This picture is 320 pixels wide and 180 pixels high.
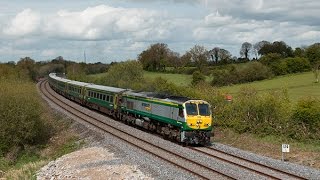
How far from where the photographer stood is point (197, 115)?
1091 inches

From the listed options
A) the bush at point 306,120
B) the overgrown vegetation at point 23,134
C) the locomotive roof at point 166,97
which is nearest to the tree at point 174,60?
the locomotive roof at point 166,97

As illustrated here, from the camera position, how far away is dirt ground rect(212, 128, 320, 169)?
23312 mm

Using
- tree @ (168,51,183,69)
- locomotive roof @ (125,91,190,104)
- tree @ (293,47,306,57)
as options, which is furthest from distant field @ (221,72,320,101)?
tree @ (168,51,183,69)

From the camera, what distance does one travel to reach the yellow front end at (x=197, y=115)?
27.4m

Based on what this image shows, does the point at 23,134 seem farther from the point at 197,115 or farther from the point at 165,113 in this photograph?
the point at 197,115

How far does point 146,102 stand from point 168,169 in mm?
12797

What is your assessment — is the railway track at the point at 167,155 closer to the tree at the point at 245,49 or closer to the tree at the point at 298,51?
the tree at the point at 298,51

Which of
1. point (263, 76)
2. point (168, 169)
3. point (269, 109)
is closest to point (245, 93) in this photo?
point (269, 109)

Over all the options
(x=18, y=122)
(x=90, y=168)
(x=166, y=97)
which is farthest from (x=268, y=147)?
(x=18, y=122)

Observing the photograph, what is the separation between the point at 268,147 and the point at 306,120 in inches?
137

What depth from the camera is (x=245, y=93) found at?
35500mm

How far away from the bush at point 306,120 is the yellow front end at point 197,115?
569 centimetres

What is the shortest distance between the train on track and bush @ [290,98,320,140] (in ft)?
18.5

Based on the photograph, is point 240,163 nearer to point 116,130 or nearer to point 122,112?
point 116,130
